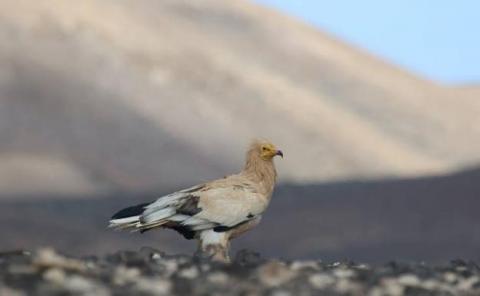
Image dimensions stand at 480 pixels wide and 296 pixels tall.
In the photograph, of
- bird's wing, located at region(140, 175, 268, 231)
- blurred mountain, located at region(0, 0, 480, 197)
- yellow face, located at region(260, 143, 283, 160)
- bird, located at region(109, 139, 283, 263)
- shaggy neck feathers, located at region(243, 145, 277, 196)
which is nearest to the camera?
bird, located at region(109, 139, 283, 263)

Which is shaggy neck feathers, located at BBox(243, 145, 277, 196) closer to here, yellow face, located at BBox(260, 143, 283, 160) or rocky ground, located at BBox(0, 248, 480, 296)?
yellow face, located at BBox(260, 143, 283, 160)

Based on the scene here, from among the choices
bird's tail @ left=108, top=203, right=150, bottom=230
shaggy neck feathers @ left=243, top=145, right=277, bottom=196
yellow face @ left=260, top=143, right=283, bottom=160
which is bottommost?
bird's tail @ left=108, top=203, right=150, bottom=230

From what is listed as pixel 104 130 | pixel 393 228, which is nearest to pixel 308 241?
pixel 393 228

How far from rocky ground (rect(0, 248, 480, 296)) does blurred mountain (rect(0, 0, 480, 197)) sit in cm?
6011

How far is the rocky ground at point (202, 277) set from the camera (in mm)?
9086

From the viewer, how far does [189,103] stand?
91.0 m

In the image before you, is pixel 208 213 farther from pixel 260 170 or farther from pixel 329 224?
pixel 329 224

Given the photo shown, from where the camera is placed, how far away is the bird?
529 inches

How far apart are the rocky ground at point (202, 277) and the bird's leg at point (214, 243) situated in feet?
6.73

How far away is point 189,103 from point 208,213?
3045 inches

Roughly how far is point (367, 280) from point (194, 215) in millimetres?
3578

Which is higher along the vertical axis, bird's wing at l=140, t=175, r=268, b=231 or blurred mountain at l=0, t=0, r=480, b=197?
blurred mountain at l=0, t=0, r=480, b=197

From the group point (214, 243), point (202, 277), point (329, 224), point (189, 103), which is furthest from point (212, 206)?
point (189, 103)

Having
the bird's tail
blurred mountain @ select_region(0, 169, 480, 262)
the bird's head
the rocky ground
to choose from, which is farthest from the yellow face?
blurred mountain @ select_region(0, 169, 480, 262)
